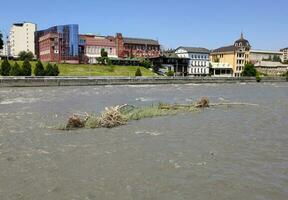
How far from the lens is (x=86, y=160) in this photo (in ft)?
61.3

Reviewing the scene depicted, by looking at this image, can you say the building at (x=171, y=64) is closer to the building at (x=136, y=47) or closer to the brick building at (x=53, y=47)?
the building at (x=136, y=47)

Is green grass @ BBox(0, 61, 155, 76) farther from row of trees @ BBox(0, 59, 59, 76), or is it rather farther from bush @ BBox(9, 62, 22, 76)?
bush @ BBox(9, 62, 22, 76)

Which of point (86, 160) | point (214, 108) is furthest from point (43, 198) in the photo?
point (214, 108)

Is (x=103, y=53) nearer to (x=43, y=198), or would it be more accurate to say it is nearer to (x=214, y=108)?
(x=214, y=108)

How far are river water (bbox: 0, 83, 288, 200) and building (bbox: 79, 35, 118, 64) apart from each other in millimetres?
125201

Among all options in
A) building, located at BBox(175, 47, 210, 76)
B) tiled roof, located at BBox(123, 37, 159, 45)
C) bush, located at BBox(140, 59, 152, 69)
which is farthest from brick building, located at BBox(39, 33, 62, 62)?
building, located at BBox(175, 47, 210, 76)

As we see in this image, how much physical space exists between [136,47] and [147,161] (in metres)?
168

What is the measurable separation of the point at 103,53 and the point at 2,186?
128572 millimetres

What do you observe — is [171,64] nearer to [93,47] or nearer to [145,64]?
[145,64]

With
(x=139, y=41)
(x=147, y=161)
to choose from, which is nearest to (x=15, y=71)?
(x=147, y=161)

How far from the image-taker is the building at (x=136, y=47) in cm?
17688

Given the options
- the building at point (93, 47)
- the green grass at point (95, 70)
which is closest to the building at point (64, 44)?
the building at point (93, 47)

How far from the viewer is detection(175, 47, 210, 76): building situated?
16375cm

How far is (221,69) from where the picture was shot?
176500 mm
